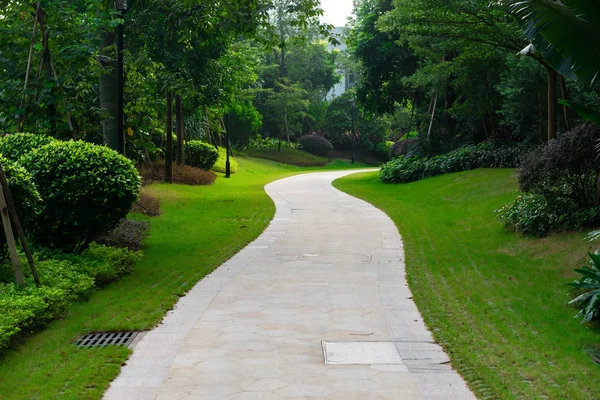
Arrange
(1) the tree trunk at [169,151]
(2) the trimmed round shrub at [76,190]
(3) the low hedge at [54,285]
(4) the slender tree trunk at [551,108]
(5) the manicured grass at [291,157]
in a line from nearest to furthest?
(3) the low hedge at [54,285] → (2) the trimmed round shrub at [76,190] → (4) the slender tree trunk at [551,108] → (1) the tree trunk at [169,151] → (5) the manicured grass at [291,157]

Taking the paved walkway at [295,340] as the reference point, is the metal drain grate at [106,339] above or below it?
below

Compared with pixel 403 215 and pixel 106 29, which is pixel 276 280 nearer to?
pixel 106 29

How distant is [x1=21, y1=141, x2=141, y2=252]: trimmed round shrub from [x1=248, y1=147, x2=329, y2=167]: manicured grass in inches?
1724

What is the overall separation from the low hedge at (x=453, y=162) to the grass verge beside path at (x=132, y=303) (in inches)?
386

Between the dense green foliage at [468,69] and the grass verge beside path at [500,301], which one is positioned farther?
the dense green foliage at [468,69]

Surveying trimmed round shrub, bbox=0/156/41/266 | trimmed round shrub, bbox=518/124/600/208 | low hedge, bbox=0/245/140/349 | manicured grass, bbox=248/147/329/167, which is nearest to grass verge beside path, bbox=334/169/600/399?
trimmed round shrub, bbox=518/124/600/208

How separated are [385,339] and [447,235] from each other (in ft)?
28.5

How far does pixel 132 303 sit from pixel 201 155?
26847 millimetres

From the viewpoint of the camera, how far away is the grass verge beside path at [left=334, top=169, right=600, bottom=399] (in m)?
5.80

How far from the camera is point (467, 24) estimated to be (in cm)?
1895

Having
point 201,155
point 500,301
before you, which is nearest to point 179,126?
point 201,155

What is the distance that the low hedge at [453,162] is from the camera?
2464 centimetres

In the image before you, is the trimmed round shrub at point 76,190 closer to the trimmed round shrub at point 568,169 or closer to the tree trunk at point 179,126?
the trimmed round shrub at point 568,169

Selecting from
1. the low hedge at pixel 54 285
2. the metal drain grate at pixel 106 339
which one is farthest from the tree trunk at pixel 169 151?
the metal drain grate at pixel 106 339
